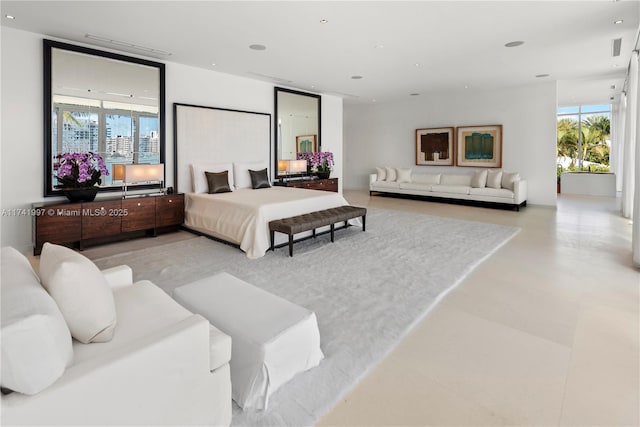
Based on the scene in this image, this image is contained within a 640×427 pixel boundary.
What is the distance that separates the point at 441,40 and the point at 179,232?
4981 mm

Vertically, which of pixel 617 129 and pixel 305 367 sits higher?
pixel 617 129

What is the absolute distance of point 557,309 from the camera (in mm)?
2900

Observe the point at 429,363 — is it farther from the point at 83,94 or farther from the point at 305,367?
the point at 83,94

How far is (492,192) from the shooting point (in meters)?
8.46

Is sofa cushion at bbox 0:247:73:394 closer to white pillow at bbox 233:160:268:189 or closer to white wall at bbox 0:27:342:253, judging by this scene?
white wall at bbox 0:27:342:253

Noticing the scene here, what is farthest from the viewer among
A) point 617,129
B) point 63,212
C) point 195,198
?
Result: point 617,129

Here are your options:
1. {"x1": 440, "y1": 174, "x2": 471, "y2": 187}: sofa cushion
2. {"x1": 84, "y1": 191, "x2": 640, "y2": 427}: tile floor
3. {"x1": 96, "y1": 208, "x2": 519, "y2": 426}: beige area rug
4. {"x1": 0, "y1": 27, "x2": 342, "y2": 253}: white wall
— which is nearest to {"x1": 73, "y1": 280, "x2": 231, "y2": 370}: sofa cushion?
{"x1": 96, "y1": 208, "x2": 519, "y2": 426}: beige area rug

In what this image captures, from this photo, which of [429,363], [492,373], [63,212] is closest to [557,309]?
[492,373]

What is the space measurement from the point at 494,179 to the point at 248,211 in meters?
6.55

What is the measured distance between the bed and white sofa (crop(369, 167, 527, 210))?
14.0 feet

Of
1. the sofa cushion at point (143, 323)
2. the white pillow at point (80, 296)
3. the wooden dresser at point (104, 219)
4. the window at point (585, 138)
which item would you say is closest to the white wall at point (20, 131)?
the wooden dresser at point (104, 219)

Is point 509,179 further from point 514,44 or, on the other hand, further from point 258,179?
point 258,179

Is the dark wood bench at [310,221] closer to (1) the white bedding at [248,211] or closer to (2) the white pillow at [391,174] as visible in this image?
(1) the white bedding at [248,211]

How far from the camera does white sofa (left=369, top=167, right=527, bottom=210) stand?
8312 mm
